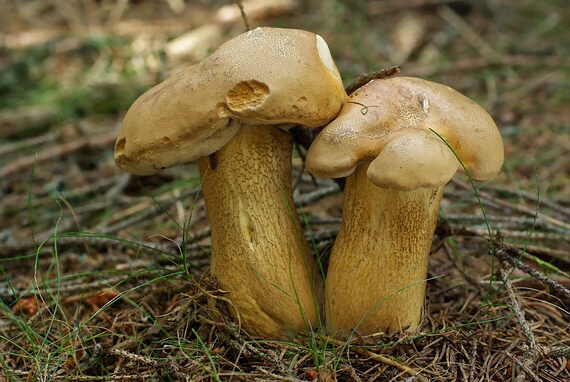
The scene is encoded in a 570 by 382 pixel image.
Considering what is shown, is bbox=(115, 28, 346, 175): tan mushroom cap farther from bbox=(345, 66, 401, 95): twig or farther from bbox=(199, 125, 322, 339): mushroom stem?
bbox=(345, 66, 401, 95): twig

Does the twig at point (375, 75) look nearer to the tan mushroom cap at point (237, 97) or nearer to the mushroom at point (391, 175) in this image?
the mushroom at point (391, 175)

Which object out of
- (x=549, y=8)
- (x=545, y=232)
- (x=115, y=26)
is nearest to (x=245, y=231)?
(x=545, y=232)

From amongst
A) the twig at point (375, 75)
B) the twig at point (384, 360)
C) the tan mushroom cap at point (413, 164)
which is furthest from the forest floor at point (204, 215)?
the twig at point (375, 75)

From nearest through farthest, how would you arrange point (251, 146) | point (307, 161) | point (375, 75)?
point (307, 161)
point (251, 146)
point (375, 75)

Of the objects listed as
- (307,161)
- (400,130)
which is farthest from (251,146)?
(400,130)

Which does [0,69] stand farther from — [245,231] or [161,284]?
[245,231]

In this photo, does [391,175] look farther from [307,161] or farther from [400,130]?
[307,161]
